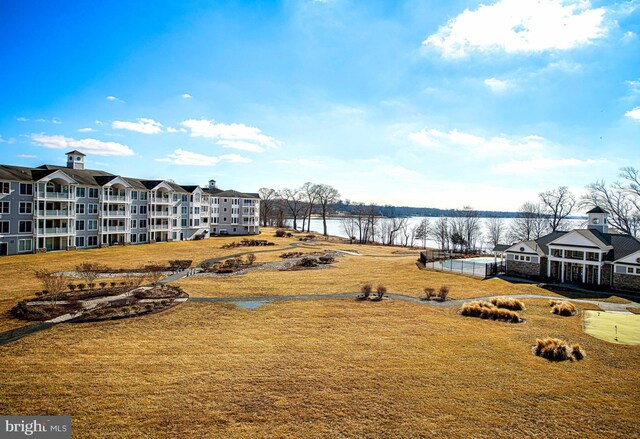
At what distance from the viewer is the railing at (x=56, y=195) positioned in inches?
1547

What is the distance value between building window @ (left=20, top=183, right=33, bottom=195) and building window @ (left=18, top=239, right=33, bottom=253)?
17.5ft

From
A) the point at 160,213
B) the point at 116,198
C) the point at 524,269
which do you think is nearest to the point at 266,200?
the point at 160,213

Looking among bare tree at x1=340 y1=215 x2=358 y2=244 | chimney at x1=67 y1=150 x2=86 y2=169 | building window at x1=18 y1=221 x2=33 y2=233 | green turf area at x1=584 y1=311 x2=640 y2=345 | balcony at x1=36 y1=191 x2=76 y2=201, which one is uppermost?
chimney at x1=67 y1=150 x2=86 y2=169

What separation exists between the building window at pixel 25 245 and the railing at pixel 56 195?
505cm

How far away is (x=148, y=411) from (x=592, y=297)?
30.1 m

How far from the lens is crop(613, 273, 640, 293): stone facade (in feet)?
86.7

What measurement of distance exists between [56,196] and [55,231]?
4.23 metres

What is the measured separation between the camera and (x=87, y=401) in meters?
10.1

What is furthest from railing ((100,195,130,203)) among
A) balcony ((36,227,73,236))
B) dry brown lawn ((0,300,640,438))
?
dry brown lawn ((0,300,640,438))

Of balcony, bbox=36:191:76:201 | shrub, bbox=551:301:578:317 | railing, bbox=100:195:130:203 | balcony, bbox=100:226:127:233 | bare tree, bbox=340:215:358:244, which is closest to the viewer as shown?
shrub, bbox=551:301:578:317

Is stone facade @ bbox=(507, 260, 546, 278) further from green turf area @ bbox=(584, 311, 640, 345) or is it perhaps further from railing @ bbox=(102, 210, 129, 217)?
railing @ bbox=(102, 210, 129, 217)

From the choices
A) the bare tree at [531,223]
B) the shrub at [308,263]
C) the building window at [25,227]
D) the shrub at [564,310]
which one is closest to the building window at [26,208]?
the building window at [25,227]

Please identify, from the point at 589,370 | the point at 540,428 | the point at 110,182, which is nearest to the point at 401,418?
the point at 540,428

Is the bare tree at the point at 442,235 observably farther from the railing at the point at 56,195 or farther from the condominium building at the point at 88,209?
the railing at the point at 56,195
